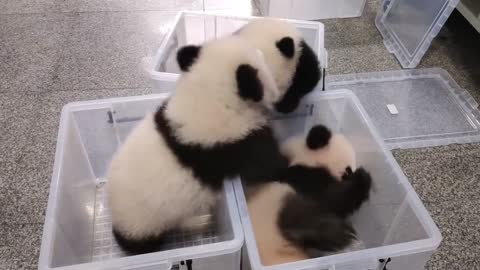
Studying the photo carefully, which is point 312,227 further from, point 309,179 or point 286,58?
point 286,58

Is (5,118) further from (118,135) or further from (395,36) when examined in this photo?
(395,36)

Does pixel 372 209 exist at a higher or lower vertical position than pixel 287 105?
lower

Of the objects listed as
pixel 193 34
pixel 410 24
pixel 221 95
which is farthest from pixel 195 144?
pixel 410 24

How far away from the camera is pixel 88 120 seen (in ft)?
2.63

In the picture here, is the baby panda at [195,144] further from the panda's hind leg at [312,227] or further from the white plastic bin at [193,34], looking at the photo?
the white plastic bin at [193,34]

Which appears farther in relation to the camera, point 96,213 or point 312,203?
point 96,213

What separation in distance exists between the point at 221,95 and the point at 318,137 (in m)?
0.25

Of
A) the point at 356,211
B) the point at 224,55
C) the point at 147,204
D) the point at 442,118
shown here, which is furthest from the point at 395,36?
the point at 147,204

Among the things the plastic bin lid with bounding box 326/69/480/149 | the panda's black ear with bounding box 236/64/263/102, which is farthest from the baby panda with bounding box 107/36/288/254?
the plastic bin lid with bounding box 326/69/480/149

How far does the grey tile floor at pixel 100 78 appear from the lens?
854 mm

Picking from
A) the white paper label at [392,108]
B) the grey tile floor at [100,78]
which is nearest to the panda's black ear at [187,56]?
the grey tile floor at [100,78]

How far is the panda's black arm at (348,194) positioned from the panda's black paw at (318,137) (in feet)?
0.25

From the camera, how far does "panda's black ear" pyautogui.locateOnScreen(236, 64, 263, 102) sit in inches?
22.8

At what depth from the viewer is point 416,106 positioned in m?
1.16
